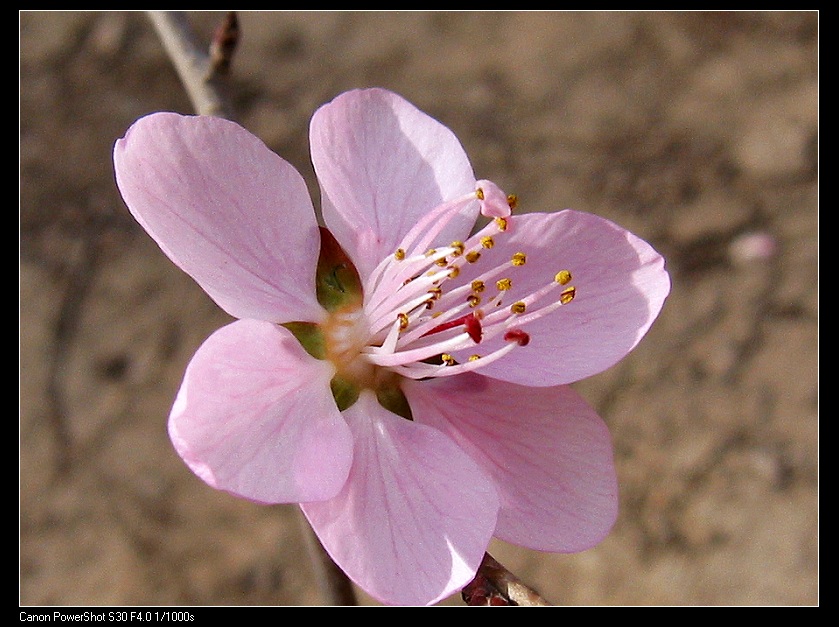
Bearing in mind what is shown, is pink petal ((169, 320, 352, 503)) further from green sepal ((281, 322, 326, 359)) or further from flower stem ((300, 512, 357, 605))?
flower stem ((300, 512, 357, 605))

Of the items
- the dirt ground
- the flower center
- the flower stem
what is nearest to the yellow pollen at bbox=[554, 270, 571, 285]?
the flower center

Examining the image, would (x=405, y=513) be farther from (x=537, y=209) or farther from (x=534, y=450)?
(x=537, y=209)

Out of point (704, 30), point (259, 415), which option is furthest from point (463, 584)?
point (704, 30)

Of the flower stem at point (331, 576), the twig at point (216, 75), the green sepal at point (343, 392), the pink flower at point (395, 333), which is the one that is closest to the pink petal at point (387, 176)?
the pink flower at point (395, 333)

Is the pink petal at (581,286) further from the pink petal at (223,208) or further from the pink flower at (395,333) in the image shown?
the pink petal at (223,208)

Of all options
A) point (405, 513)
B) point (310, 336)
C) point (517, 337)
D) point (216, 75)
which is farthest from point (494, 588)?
point (216, 75)

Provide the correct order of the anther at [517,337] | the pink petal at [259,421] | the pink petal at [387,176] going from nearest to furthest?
the pink petal at [259,421], the anther at [517,337], the pink petal at [387,176]
